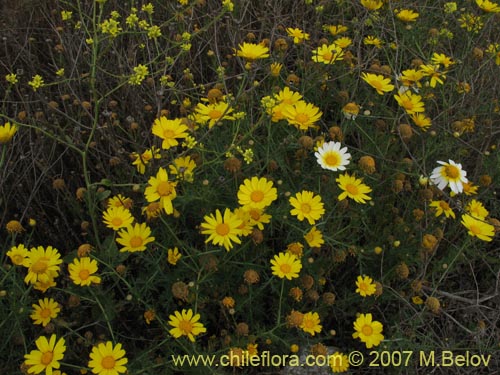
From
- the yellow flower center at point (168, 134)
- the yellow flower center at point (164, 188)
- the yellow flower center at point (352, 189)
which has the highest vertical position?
the yellow flower center at point (168, 134)

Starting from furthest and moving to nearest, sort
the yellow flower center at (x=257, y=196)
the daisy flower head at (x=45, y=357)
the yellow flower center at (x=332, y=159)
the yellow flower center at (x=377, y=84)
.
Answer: the yellow flower center at (x=377, y=84)
the yellow flower center at (x=332, y=159)
the yellow flower center at (x=257, y=196)
the daisy flower head at (x=45, y=357)

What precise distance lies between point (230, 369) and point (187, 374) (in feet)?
0.55

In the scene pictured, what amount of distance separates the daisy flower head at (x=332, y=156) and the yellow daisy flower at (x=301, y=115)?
115 millimetres

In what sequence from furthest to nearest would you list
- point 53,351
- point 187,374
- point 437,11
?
point 437,11 → point 187,374 → point 53,351

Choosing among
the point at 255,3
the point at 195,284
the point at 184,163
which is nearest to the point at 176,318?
the point at 195,284

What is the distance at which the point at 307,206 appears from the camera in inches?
63.0

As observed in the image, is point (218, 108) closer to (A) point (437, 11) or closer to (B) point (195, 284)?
(B) point (195, 284)

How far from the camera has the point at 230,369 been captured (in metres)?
1.75

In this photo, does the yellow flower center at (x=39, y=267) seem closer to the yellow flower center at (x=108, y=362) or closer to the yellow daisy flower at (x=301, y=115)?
the yellow flower center at (x=108, y=362)

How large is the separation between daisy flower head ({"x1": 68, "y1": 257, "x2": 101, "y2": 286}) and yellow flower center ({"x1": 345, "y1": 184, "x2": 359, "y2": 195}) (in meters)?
0.84

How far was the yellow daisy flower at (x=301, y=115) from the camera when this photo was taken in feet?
5.81

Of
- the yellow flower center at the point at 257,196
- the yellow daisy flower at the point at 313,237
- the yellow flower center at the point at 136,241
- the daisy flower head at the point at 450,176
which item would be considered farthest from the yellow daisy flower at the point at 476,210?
the yellow flower center at the point at 136,241

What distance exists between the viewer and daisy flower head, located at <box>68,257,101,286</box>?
1546 mm

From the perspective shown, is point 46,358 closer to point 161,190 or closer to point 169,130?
point 161,190
